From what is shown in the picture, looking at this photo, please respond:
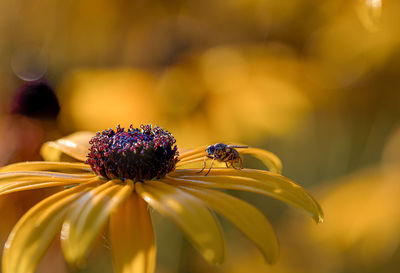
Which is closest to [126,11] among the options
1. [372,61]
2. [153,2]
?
[153,2]

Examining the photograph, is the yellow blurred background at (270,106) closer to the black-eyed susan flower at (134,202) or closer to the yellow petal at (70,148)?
the yellow petal at (70,148)

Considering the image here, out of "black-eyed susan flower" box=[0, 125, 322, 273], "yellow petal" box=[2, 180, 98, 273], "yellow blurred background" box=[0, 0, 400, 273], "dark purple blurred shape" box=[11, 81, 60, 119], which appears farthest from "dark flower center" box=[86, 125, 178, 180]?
"dark purple blurred shape" box=[11, 81, 60, 119]

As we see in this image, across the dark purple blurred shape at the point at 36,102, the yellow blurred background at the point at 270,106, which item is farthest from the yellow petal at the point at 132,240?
the dark purple blurred shape at the point at 36,102

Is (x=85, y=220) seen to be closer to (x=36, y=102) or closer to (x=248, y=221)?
(x=248, y=221)

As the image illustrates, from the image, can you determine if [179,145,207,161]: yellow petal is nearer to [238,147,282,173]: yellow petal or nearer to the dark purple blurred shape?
[238,147,282,173]: yellow petal

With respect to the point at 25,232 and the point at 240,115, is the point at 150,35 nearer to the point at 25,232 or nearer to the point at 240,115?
the point at 240,115

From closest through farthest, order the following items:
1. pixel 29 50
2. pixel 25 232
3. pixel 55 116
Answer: pixel 25 232 → pixel 55 116 → pixel 29 50

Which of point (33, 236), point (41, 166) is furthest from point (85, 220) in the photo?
point (41, 166)
